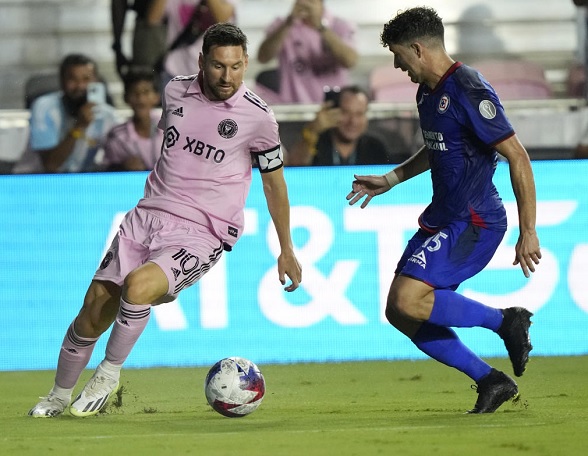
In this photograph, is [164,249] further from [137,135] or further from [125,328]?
[137,135]

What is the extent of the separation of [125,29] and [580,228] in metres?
4.24

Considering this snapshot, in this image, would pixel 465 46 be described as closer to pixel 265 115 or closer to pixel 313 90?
pixel 313 90

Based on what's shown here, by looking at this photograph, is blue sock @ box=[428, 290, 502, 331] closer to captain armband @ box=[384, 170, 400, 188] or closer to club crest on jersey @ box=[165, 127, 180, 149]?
captain armband @ box=[384, 170, 400, 188]

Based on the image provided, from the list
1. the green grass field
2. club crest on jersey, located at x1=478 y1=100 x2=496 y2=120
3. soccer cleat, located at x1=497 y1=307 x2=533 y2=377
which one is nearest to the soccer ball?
the green grass field

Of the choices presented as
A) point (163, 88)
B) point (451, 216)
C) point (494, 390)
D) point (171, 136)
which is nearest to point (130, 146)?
point (163, 88)

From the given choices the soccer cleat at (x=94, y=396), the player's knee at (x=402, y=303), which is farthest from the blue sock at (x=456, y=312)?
the soccer cleat at (x=94, y=396)

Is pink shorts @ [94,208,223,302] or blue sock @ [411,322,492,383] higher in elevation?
pink shorts @ [94,208,223,302]

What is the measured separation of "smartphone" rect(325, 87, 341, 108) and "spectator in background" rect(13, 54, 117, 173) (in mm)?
1777

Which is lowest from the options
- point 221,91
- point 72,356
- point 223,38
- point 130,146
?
point 72,356

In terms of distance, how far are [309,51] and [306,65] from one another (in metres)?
0.13

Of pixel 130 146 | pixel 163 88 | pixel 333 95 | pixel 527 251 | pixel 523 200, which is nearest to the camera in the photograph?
pixel 527 251

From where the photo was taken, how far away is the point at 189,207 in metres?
5.77

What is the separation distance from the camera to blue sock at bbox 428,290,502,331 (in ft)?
18.6

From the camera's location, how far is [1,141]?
9.38 m
